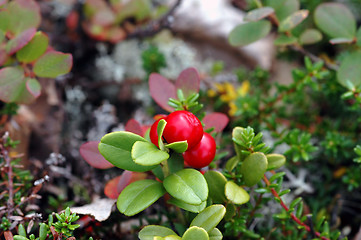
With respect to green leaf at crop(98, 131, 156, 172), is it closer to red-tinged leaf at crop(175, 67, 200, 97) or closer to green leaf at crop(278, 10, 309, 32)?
red-tinged leaf at crop(175, 67, 200, 97)

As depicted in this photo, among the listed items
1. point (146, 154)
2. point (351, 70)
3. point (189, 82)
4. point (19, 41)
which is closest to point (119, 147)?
point (146, 154)

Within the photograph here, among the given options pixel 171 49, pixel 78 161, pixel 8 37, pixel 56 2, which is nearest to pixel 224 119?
pixel 78 161

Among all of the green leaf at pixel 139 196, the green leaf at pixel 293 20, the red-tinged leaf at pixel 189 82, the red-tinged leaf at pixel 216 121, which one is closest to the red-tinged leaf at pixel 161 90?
the red-tinged leaf at pixel 189 82

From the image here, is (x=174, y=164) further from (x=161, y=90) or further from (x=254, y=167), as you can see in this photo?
(x=161, y=90)

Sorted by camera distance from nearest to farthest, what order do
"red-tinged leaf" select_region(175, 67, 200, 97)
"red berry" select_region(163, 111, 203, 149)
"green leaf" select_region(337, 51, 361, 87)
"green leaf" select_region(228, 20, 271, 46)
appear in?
"red berry" select_region(163, 111, 203, 149) → "red-tinged leaf" select_region(175, 67, 200, 97) → "green leaf" select_region(337, 51, 361, 87) → "green leaf" select_region(228, 20, 271, 46)

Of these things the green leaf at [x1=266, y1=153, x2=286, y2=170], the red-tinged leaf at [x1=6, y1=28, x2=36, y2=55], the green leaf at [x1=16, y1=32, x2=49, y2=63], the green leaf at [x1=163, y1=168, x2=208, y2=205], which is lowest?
the green leaf at [x1=266, y1=153, x2=286, y2=170]

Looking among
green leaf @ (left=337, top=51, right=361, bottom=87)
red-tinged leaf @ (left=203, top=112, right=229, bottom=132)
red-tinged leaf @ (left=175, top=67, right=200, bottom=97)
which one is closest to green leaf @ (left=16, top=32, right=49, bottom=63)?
red-tinged leaf @ (left=175, top=67, right=200, bottom=97)
